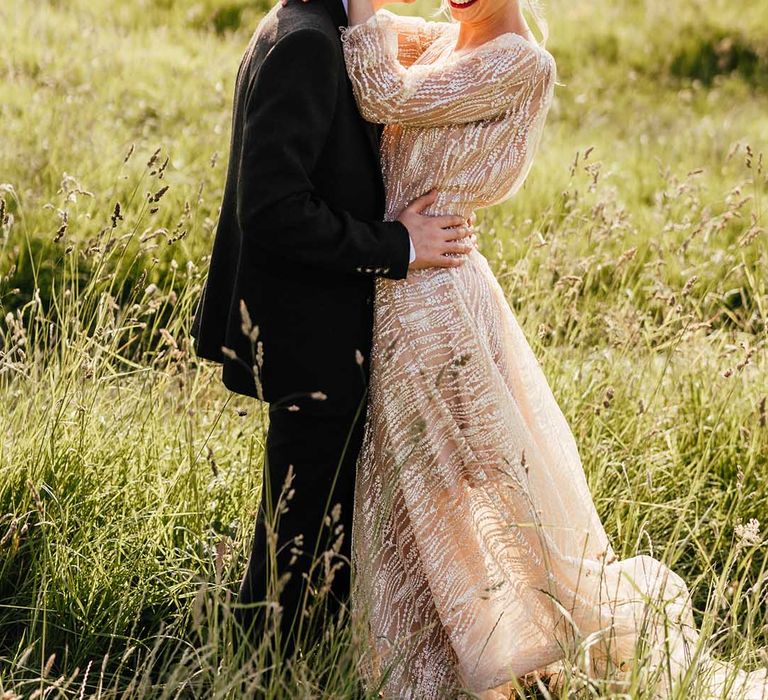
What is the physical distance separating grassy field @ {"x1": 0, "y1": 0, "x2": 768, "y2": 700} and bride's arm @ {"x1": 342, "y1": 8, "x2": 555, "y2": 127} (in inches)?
31.3

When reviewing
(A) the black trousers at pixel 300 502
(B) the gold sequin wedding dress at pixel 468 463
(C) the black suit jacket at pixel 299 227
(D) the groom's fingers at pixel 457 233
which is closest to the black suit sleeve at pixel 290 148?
(C) the black suit jacket at pixel 299 227

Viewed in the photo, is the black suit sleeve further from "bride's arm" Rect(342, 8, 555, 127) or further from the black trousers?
the black trousers

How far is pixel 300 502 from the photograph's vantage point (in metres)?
2.75

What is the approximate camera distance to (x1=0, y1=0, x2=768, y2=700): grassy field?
299 centimetres

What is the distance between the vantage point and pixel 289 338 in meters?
2.61

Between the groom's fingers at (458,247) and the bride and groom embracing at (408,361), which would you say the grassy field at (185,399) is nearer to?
the bride and groom embracing at (408,361)

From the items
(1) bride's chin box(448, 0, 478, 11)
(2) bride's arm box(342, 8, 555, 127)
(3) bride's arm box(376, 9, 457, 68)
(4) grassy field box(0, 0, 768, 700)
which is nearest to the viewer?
(2) bride's arm box(342, 8, 555, 127)

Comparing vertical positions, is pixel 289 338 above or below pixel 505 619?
above

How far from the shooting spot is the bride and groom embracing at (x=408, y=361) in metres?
2.48

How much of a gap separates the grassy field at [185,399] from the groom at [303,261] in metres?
0.23

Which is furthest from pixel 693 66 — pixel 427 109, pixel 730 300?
pixel 427 109

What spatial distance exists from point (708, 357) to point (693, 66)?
254 inches

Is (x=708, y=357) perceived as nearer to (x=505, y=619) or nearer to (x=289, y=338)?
(x=505, y=619)

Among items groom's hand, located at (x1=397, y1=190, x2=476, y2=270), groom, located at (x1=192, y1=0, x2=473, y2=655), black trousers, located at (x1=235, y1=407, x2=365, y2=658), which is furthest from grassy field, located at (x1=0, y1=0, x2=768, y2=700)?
groom's hand, located at (x1=397, y1=190, x2=476, y2=270)
